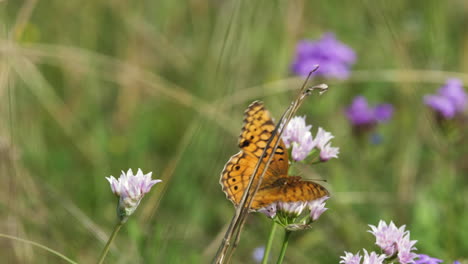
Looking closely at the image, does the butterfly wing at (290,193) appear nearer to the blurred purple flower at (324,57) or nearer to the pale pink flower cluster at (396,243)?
the pale pink flower cluster at (396,243)

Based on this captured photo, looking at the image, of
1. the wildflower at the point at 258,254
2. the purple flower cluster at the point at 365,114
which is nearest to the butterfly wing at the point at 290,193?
the wildflower at the point at 258,254

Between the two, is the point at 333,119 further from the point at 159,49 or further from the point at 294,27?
the point at 159,49

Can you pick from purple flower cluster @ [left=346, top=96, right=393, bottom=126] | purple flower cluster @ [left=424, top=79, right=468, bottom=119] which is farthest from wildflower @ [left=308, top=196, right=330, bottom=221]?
purple flower cluster @ [left=346, top=96, right=393, bottom=126]

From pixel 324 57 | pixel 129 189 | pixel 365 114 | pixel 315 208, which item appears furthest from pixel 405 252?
pixel 324 57

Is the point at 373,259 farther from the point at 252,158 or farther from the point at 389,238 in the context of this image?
the point at 252,158

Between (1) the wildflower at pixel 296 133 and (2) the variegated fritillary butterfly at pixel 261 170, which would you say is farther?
(1) the wildflower at pixel 296 133

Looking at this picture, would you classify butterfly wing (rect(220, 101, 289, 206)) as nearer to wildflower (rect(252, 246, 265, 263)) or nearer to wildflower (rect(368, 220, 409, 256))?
wildflower (rect(368, 220, 409, 256))

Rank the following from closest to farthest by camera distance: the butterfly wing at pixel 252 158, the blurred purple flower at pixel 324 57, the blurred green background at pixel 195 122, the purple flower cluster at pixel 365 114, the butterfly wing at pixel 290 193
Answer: the butterfly wing at pixel 290 193, the butterfly wing at pixel 252 158, the blurred green background at pixel 195 122, the purple flower cluster at pixel 365 114, the blurred purple flower at pixel 324 57
